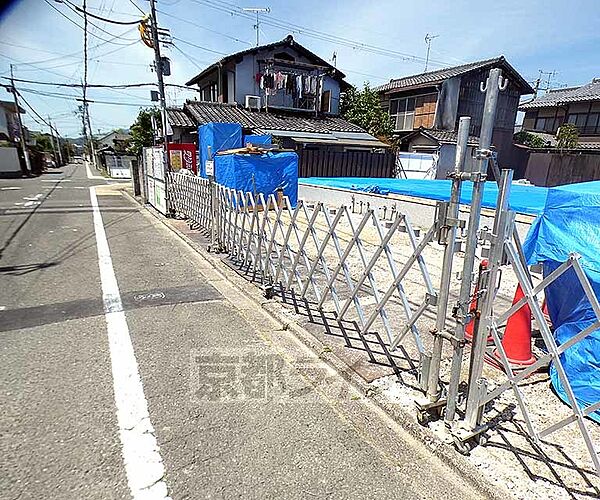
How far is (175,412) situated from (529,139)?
26.9 m

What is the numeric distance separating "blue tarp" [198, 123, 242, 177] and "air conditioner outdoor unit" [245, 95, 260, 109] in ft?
22.9

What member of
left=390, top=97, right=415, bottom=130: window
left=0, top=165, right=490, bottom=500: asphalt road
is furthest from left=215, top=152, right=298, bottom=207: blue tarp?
left=390, top=97, right=415, bottom=130: window

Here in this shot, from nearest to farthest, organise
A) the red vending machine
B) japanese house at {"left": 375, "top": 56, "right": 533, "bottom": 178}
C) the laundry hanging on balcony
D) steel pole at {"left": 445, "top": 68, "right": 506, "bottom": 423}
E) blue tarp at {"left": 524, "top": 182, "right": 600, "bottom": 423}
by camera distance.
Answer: steel pole at {"left": 445, "top": 68, "right": 506, "bottom": 423} → blue tarp at {"left": 524, "top": 182, "right": 600, "bottom": 423} → the red vending machine → the laundry hanging on balcony → japanese house at {"left": 375, "top": 56, "right": 533, "bottom": 178}

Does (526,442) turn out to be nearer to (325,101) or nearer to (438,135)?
(438,135)

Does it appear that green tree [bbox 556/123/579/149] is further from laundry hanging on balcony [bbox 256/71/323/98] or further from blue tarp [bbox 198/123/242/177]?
blue tarp [bbox 198/123/242/177]

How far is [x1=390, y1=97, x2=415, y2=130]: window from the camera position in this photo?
71.9 feet

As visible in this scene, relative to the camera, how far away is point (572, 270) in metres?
2.66

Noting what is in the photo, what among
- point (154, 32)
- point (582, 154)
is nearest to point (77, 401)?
point (154, 32)

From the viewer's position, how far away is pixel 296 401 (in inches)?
99.2

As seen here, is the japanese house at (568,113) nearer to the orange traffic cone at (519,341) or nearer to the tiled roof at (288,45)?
the tiled roof at (288,45)

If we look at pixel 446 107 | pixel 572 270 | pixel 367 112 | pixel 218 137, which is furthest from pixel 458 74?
pixel 572 270

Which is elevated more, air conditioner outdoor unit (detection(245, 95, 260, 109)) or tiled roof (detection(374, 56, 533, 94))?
tiled roof (detection(374, 56, 533, 94))

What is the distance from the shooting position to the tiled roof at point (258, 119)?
16.2 metres

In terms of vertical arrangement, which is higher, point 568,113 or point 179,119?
point 568,113
